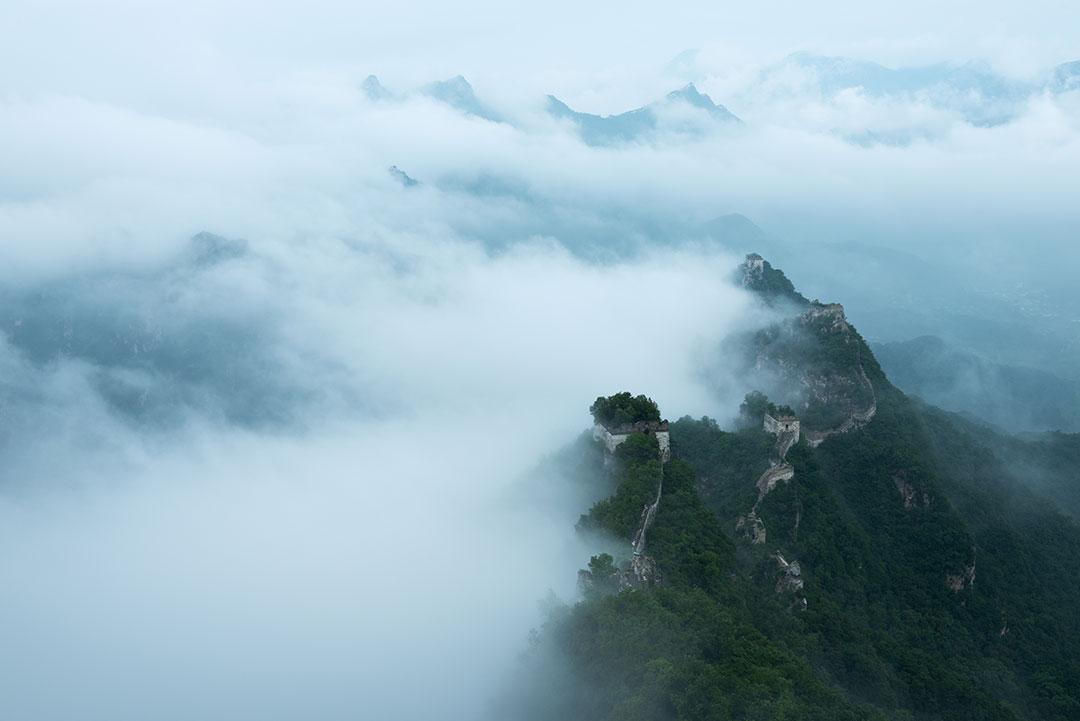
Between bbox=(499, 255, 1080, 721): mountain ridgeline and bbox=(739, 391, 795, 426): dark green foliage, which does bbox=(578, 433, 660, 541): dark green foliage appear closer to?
bbox=(499, 255, 1080, 721): mountain ridgeline

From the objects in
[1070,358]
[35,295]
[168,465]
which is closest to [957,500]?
[168,465]

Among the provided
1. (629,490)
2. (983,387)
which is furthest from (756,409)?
(983,387)

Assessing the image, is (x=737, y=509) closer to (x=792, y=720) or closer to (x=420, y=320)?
(x=792, y=720)

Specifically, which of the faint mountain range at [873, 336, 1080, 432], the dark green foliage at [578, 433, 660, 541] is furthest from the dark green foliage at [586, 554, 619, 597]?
the faint mountain range at [873, 336, 1080, 432]

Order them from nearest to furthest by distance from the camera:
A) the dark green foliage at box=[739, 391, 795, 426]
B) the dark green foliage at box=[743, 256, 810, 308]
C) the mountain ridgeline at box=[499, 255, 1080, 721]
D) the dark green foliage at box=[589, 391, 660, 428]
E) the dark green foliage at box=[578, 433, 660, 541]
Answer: the mountain ridgeline at box=[499, 255, 1080, 721]
the dark green foliage at box=[578, 433, 660, 541]
the dark green foliage at box=[589, 391, 660, 428]
the dark green foliage at box=[739, 391, 795, 426]
the dark green foliage at box=[743, 256, 810, 308]

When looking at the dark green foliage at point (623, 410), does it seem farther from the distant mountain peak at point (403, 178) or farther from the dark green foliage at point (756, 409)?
the distant mountain peak at point (403, 178)
